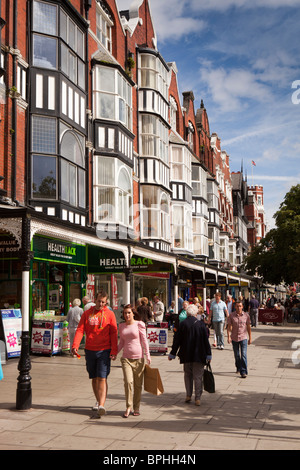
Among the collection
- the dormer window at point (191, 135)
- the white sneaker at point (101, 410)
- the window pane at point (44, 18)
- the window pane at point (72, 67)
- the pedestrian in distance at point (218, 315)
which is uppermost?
the dormer window at point (191, 135)

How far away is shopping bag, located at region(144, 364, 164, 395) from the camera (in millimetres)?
7918

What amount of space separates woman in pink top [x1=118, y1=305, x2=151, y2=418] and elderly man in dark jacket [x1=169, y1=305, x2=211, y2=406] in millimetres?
1050

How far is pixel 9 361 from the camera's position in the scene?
14.1 meters

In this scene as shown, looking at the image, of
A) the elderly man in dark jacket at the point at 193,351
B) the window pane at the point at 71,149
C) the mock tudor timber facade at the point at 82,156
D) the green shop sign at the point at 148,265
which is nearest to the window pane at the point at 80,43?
the mock tudor timber facade at the point at 82,156

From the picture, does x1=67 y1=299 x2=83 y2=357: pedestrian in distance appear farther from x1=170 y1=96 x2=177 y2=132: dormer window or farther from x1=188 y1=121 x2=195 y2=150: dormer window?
x1=188 y1=121 x2=195 y2=150: dormer window

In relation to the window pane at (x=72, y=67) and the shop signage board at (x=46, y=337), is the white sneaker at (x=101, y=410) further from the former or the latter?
the window pane at (x=72, y=67)

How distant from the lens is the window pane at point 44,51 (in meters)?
18.0

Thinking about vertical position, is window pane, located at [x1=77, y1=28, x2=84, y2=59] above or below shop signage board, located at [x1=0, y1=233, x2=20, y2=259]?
above

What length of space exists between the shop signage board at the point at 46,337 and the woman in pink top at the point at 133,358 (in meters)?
7.42

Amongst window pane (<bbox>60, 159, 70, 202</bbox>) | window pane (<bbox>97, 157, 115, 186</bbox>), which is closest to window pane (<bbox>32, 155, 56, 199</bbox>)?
window pane (<bbox>60, 159, 70, 202</bbox>)

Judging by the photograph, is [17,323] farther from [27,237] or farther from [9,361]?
[27,237]

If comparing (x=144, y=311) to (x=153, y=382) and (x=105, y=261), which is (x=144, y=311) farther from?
(x=153, y=382)
